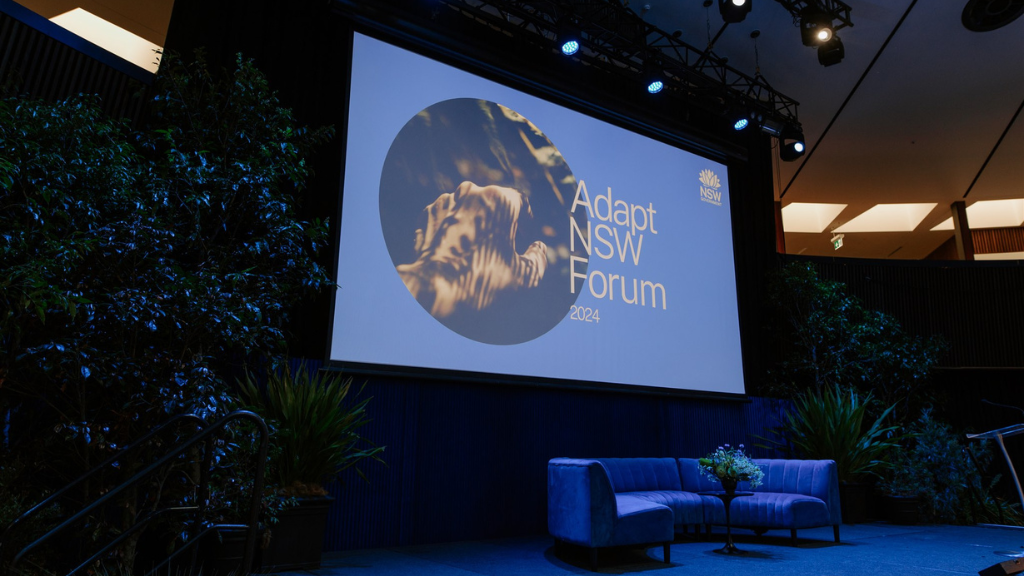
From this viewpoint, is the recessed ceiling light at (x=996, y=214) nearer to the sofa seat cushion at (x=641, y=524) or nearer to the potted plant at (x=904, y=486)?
the potted plant at (x=904, y=486)

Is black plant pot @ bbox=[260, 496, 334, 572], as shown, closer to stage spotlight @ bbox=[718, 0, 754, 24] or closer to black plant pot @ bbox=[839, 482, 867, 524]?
black plant pot @ bbox=[839, 482, 867, 524]

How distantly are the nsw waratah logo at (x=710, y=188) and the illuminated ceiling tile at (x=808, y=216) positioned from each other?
13.1 feet

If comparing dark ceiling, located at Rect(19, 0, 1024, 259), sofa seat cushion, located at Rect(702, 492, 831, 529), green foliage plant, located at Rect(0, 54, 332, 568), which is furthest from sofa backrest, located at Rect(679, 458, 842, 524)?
dark ceiling, located at Rect(19, 0, 1024, 259)

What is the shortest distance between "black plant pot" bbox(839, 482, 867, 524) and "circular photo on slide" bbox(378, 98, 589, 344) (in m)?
3.26

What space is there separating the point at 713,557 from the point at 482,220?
304 centimetres

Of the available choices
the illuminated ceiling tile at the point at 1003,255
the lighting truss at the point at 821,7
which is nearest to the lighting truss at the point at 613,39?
the lighting truss at the point at 821,7

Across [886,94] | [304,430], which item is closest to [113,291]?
[304,430]

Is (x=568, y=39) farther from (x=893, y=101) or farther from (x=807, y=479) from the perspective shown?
(x=893, y=101)

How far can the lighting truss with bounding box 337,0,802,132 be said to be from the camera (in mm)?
6383

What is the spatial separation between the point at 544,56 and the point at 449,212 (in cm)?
246

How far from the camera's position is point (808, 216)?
11219 millimetres

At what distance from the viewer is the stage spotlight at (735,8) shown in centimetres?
660

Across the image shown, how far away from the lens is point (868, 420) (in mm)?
7801

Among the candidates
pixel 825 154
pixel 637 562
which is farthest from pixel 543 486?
pixel 825 154
